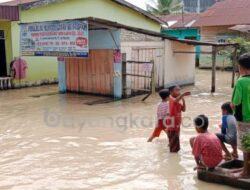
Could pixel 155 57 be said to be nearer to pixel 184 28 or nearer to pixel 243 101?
pixel 243 101

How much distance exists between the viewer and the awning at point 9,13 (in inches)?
663

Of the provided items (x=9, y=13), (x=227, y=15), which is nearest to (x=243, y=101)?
(x=9, y=13)

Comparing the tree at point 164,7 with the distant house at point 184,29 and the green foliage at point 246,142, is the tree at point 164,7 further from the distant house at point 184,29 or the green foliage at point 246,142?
the green foliage at point 246,142

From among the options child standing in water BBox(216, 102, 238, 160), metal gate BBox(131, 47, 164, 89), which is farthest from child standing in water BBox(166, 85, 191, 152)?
metal gate BBox(131, 47, 164, 89)

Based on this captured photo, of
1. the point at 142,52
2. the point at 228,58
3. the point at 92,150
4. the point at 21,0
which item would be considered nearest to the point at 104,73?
the point at 142,52

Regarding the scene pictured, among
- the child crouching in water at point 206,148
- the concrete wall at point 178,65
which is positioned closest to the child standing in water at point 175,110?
the child crouching in water at point 206,148

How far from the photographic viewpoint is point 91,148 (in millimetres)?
7898

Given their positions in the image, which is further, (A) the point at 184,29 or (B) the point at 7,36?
(A) the point at 184,29

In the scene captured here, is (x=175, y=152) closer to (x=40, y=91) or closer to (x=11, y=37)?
(x=40, y=91)

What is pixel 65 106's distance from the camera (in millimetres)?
12867

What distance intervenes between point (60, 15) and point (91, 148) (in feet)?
42.4

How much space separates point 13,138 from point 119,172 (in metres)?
3.43

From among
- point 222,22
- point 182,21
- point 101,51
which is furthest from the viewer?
point 182,21

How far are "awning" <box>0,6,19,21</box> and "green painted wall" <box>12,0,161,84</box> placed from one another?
19.3 inches
